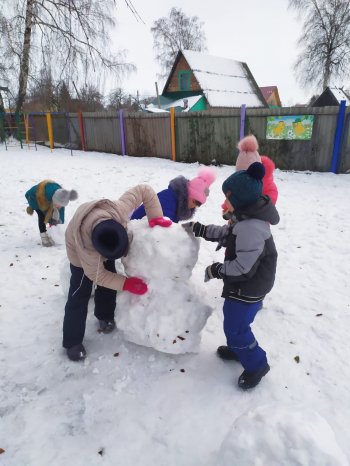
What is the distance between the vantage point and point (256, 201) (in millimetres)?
1989

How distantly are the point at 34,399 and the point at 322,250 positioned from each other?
3.59 m

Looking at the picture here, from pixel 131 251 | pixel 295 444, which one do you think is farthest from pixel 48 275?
pixel 295 444

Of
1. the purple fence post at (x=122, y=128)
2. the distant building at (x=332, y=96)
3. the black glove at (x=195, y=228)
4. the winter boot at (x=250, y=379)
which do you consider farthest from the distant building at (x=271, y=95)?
the winter boot at (x=250, y=379)

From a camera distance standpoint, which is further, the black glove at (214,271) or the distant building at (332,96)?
the distant building at (332,96)

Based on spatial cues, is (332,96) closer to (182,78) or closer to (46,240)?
(182,78)

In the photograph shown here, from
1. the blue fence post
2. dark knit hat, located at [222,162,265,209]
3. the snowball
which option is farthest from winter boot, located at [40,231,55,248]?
the blue fence post

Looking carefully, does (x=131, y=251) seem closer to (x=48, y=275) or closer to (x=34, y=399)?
(x=34, y=399)

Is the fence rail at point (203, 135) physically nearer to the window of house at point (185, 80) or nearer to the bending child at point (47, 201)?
the bending child at point (47, 201)

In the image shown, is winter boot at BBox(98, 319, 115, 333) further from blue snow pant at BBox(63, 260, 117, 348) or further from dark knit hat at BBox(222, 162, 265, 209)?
dark knit hat at BBox(222, 162, 265, 209)

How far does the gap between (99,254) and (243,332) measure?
102 cm

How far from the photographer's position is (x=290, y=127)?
8773 mm

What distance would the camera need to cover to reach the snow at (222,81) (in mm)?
18656

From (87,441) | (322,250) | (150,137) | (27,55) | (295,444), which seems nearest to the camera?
(295,444)

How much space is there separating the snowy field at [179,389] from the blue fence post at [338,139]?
526 cm
